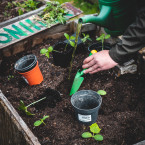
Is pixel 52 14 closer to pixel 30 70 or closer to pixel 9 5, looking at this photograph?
pixel 30 70

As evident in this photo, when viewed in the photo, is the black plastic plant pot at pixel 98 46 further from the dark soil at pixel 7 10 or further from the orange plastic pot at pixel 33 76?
the dark soil at pixel 7 10

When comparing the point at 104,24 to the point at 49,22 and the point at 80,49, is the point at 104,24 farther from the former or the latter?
the point at 49,22

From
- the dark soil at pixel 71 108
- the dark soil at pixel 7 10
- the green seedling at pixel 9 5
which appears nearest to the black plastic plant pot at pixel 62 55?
the dark soil at pixel 71 108

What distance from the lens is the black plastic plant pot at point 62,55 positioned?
220 centimetres

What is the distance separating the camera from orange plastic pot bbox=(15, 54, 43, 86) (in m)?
1.94

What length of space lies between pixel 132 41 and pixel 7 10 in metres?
3.19

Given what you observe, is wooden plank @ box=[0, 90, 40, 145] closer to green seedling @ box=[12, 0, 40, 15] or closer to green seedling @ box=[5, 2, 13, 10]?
green seedling @ box=[12, 0, 40, 15]

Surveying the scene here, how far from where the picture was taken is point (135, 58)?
2.10 meters

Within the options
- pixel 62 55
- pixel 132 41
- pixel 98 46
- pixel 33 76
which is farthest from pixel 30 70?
pixel 132 41

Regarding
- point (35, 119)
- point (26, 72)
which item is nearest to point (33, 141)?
point (35, 119)

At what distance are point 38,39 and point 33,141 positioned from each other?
175 cm

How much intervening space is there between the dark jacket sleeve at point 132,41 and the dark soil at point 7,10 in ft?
8.41

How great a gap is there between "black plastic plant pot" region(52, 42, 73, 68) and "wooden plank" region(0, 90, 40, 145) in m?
0.89

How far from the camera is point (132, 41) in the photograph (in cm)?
143
